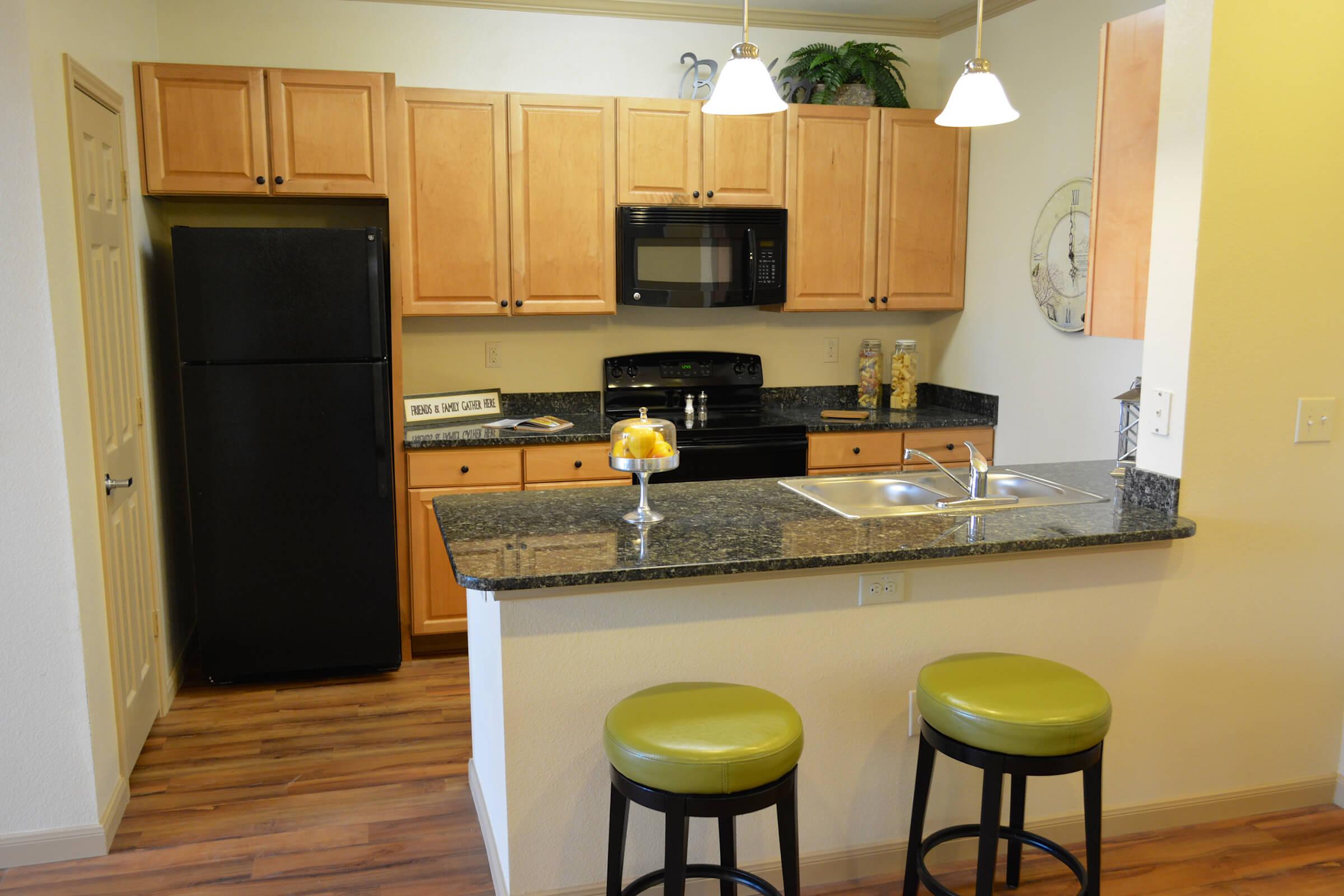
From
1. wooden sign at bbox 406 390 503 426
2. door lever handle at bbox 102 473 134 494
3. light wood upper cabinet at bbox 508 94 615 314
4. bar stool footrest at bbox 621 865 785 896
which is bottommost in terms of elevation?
bar stool footrest at bbox 621 865 785 896

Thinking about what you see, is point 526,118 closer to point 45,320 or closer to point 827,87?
point 827,87

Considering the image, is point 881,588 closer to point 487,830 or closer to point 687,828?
point 687,828

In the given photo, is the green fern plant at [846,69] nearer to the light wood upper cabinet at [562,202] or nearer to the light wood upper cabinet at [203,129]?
the light wood upper cabinet at [562,202]

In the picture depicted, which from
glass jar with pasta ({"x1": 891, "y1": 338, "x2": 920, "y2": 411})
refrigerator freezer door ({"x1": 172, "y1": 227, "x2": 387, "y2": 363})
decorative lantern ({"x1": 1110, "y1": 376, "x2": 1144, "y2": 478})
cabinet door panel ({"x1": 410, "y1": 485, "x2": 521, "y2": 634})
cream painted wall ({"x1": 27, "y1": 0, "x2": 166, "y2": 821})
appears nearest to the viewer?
cream painted wall ({"x1": 27, "y1": 0, "x2": 166, "y2": 821})

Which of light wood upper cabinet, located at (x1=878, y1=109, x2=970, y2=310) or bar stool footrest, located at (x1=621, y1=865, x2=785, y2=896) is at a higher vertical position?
light wood upper cabinet, located at (x1=878, y1=109, x2=970, y2=310)

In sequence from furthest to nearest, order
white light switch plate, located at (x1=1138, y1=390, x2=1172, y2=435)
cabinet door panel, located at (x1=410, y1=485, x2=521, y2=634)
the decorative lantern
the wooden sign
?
the wooden sign, cabinet door panel, located at (x1=410, y1=485, x2=521, y2=634), the decorative lantern, white light switch plate, located at (x1=1138, y1=390, x2=1172, y2=435)

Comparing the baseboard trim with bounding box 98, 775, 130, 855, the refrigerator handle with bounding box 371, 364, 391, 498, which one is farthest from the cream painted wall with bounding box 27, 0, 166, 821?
the refrigerator handle with bounding box 371, 364, 391, 498

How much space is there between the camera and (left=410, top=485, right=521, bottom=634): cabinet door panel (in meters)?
3.79

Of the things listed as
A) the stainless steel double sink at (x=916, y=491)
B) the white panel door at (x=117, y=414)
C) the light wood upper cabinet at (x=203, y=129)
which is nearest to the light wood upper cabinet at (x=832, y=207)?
the stainless steel double sink at (x=916, y=491)

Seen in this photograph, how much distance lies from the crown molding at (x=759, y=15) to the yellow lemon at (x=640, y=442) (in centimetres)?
259

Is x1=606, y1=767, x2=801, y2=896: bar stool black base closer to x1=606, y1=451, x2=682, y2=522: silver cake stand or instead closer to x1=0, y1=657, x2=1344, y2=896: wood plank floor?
x1=0, y1=657, x2=1344, y2=896: wood plank floor

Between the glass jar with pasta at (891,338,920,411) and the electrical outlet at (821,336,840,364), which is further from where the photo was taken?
the electrical outlet at (821,336,840,364)

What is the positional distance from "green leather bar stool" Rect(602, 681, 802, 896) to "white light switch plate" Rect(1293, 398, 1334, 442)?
156 centimetres

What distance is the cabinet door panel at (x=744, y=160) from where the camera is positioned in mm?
4098
